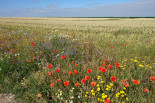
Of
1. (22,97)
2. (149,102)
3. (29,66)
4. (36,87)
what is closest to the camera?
(149,102)

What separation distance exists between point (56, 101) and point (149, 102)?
159 cm

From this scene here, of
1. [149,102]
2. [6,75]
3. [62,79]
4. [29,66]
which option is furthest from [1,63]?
[149,102]

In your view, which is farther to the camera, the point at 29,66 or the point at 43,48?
the point at 43,48

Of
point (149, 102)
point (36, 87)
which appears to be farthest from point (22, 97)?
point (149, 102)

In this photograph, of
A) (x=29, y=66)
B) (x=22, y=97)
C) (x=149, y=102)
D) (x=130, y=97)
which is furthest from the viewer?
(x=29, y=66)

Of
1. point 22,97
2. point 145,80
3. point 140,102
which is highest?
point 145,80

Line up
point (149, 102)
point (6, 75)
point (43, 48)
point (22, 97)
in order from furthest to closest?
point (43, 48) → point (6, 75) → point (22, 97) → point (149, 102)

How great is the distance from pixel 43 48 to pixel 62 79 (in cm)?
186

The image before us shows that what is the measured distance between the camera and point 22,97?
7.86ft

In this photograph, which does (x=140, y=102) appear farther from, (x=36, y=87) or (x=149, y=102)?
(x=36, y=87)

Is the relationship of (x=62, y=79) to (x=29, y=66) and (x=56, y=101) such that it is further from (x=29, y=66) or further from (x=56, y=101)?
(x=29, y=66)

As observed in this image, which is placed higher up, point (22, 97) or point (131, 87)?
point (131, 87)

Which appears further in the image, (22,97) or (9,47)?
(9,47)

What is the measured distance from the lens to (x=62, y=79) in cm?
246
